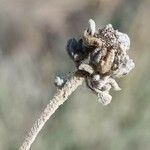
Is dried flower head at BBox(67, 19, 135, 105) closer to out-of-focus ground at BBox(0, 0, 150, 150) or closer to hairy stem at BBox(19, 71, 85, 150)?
hairy stem at BBox(19, 71, 85, 150)

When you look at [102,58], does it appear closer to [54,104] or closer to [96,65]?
[96,65]

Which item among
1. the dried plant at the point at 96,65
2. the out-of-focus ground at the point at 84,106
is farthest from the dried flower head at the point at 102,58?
the out-of-focus ground at the point at 84,106

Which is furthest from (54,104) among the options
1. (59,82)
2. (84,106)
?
(84,106)

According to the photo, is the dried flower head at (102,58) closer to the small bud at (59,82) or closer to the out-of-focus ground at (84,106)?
the small bud at (59,82)

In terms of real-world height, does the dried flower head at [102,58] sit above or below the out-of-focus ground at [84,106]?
below

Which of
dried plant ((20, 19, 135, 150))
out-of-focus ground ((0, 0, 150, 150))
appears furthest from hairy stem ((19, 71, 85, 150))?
out-of-focus ground ((0, 0, 150, 150))

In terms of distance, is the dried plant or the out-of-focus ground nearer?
the dried plant

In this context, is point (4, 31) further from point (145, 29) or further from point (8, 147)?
point (8, 147)
